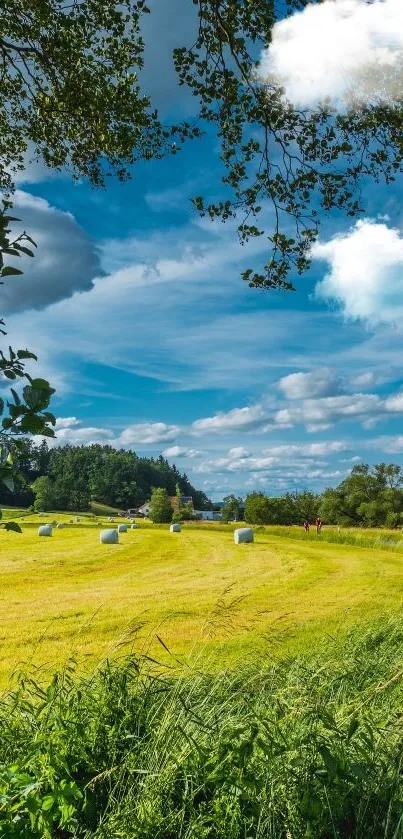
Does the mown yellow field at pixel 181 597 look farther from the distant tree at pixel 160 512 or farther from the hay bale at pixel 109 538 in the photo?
the distant tree at pixel 160 512

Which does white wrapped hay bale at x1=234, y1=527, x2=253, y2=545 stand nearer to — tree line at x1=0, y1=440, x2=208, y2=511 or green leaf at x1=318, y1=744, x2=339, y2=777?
green leaf at x1=318, y1=744, x2=339, y2=777

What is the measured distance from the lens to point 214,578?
2084 centimetres

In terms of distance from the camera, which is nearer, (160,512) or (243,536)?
(243,536)

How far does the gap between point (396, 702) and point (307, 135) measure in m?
7.01

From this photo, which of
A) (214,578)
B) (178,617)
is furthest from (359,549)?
(178,617)

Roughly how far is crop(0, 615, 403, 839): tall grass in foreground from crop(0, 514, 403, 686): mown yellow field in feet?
2.31

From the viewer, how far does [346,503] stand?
74.4 metres

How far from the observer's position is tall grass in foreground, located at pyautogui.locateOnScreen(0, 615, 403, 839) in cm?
327

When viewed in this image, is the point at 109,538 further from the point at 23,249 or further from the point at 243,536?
the point at 23,249

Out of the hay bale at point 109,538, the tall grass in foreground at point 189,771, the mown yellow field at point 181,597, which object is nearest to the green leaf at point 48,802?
the tall grass in foreground at point 189,771

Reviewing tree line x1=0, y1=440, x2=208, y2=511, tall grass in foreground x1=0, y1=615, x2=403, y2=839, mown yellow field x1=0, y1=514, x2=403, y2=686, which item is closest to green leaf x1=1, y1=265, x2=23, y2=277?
tall grass in foreground x1=0, y1=615, x2=403, y2=839

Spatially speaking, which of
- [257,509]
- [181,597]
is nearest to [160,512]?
[257,509]

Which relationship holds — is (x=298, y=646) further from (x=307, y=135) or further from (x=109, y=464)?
(x=109, y=464)

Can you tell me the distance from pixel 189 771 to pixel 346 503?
241ft
